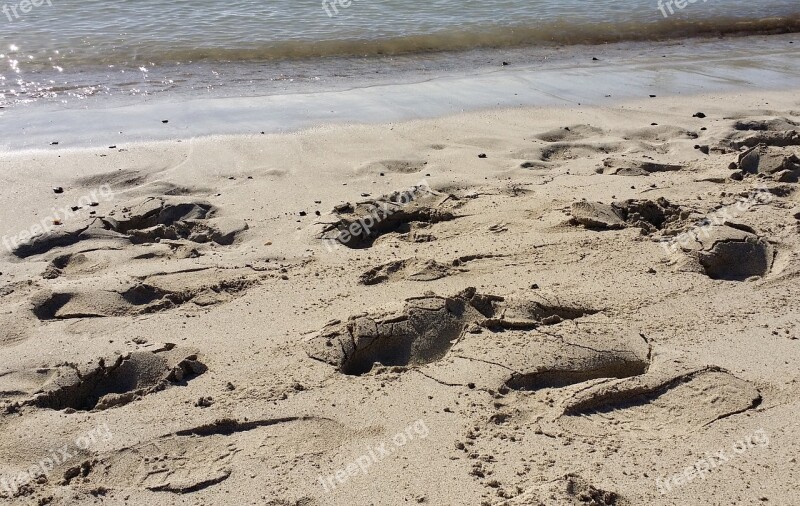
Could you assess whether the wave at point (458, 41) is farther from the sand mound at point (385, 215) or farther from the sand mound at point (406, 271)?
the sand mound at point (406, 271)

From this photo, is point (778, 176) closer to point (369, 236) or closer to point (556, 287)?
point (556, 287)

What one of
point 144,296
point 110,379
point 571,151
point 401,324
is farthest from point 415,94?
point 110,379

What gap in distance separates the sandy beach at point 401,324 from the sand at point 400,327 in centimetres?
1

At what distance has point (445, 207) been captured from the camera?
432cm

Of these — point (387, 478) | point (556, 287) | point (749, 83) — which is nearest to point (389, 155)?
point (556, 287)

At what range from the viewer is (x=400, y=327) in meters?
3.07

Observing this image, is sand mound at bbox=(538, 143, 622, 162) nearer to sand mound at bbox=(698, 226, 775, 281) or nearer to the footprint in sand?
sand mound at bbox=(698, 226, 775, 281)

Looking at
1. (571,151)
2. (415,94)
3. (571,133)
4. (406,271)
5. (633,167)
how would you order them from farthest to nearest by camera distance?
(415,94)
(571,133)
(571,151)
(633,167)
(406,271)

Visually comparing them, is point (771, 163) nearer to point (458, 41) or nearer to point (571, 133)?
point (571, 133)

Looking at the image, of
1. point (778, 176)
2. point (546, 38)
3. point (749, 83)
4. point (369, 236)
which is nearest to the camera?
point (369, 236)

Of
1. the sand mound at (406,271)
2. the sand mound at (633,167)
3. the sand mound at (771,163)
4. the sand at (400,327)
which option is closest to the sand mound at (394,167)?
the sand at (400,327)

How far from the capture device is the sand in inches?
95.7

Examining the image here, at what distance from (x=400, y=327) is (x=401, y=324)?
0.06ft

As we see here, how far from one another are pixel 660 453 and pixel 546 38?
7817 mm
